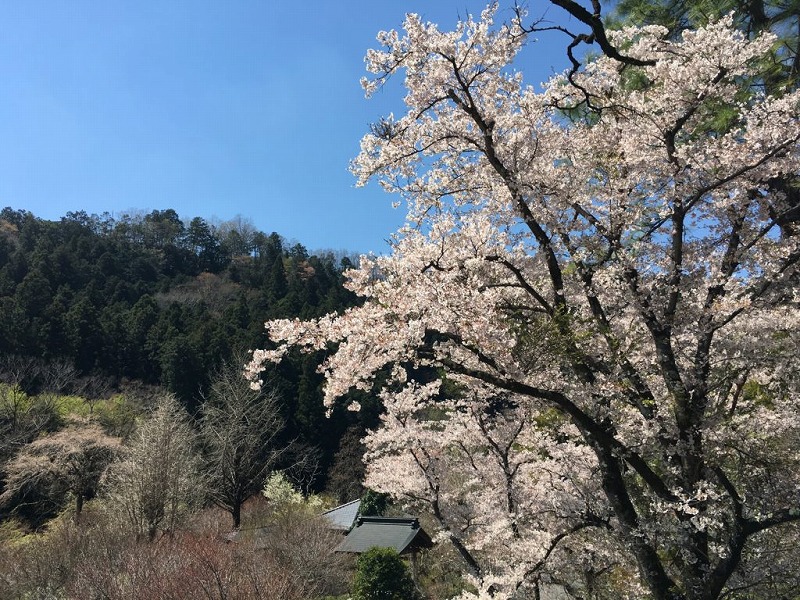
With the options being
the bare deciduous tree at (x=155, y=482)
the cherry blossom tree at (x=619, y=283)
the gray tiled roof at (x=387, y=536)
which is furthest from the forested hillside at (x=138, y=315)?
the cherry blossom tree at (x=619, y=283)

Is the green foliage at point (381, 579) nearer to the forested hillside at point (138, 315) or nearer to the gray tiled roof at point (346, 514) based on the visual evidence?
the gray tiled roof at point (346, 514)

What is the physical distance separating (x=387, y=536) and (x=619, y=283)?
58.8ft

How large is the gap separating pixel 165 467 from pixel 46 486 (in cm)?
839

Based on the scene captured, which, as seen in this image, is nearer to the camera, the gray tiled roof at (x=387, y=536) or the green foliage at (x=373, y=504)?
the gray tiled roof at (x=387, y=536)

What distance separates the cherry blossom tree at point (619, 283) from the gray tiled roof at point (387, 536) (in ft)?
48.7

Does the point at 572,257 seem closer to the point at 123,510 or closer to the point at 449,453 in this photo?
the point at 449,453

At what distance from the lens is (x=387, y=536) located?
65.8ft

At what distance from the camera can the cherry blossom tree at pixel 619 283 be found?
14.3 ft

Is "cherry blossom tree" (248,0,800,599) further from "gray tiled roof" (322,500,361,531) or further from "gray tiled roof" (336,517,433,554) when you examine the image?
"gray tiled roof" (322,500,361,531)

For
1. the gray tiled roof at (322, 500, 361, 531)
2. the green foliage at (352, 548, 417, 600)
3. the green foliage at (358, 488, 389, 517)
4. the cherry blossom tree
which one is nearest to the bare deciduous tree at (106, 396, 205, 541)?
the green foliage at (352, 548, 417, 600)

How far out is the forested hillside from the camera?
29.8m

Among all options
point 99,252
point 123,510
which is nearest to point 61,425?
point 123,510

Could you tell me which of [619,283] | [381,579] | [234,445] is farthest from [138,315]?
[619,283]

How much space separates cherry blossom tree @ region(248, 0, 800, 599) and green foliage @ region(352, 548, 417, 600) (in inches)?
388
